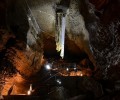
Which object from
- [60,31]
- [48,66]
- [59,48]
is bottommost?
[48,66]

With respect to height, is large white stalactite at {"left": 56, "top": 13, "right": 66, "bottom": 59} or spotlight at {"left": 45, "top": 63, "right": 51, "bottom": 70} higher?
large white stalactite at {"left": 56, "top": 13, "right": 66, "bottom": 59}

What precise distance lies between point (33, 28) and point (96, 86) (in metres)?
8.84

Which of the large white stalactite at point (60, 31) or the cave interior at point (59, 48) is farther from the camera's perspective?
the large white stalactite at point (60, 31)

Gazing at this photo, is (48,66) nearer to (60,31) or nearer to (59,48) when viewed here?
(59,48)

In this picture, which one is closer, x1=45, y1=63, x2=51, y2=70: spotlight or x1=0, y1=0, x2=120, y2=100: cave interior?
x1=0, y1=0, x2=120, y2=100: cave interior

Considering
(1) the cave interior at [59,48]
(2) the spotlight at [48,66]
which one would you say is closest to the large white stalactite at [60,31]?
(1) the cave interior at [59,48]

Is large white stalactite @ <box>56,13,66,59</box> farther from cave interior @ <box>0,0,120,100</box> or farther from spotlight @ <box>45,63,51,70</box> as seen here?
spotlight @ <box>45,63,51,70</box>

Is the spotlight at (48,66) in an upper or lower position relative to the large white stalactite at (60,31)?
lower

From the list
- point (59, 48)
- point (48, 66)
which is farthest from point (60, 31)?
point (48, 66)

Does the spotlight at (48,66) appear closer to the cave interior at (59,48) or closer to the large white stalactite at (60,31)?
the cave interior at (59,48)

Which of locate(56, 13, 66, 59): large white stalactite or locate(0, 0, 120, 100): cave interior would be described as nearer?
locate(0, 0, 120, 100): cave interior

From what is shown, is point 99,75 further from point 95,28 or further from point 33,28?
point 33,28

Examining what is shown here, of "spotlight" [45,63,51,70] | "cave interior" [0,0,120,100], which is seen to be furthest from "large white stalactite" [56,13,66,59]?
"spotlight" [45,63,51,70]

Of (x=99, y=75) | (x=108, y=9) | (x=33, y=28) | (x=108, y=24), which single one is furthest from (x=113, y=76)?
(x=33, y=28)
